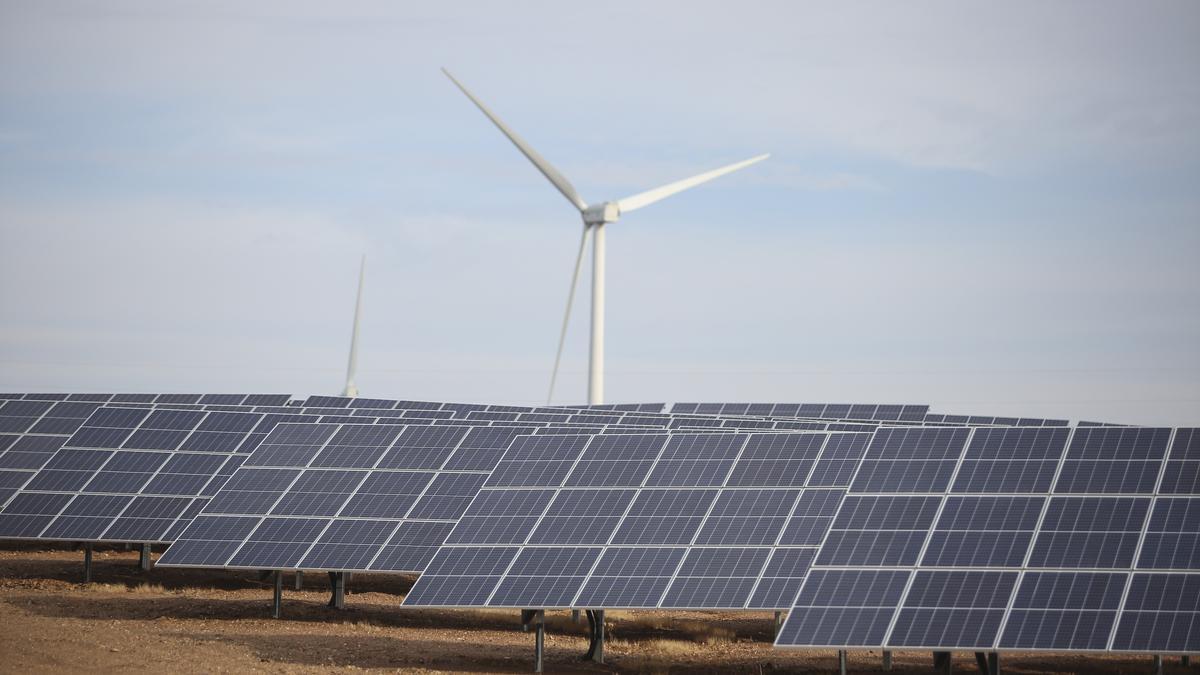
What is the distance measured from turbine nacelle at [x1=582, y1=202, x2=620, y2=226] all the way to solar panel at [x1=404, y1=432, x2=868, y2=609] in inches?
1346

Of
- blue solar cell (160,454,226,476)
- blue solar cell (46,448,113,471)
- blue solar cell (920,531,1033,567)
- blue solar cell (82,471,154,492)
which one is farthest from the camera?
blue solar cell (46,448,113,471)

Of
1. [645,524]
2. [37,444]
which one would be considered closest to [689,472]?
[645,524]

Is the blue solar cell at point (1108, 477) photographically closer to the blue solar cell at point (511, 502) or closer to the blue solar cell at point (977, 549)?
the blue solar cell at point (977, 549)

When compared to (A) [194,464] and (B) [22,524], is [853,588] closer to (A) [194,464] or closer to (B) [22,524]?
(A) [194,464]

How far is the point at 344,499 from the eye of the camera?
39.8 m

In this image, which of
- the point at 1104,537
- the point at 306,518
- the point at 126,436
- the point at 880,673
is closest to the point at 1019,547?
the point at 1104,537

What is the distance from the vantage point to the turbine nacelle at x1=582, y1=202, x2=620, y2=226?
71125mm

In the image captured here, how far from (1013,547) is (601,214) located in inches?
1750

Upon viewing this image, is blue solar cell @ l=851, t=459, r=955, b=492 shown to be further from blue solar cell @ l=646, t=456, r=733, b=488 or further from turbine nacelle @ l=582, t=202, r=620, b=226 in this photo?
turbine nacelle @ l=582, t=202, r=620, b=226

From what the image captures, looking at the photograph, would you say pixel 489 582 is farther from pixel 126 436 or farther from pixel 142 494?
pixel 126 436

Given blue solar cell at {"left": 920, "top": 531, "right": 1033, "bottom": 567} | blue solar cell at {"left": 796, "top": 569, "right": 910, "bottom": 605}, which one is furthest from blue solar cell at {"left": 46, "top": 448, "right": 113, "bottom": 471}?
blue solar cell at {"left": 920, "top": 531, "right": 1033, "bottom": 567}

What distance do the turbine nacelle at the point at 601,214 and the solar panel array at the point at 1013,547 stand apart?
40.0 m

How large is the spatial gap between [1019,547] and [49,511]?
30.6 meters

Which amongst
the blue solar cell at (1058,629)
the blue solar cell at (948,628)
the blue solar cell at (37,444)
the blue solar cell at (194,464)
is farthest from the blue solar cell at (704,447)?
the blue solar cell at (37,444)
